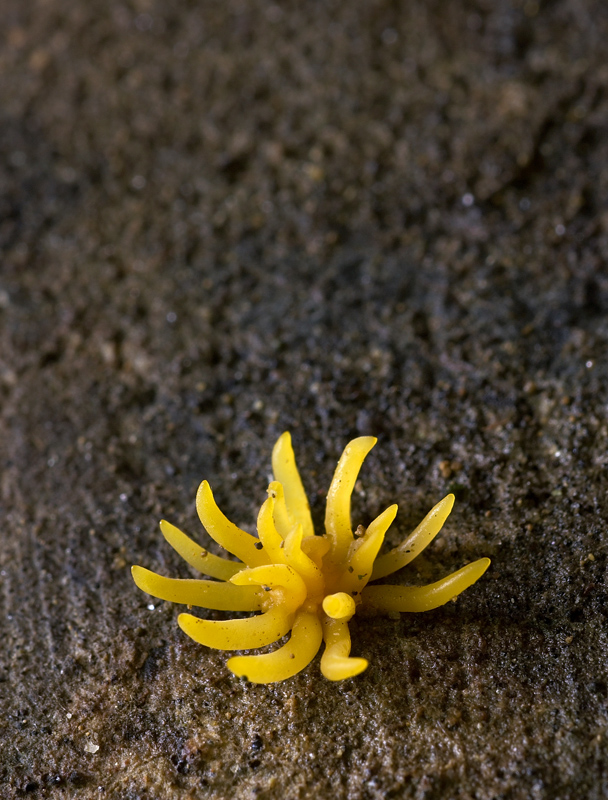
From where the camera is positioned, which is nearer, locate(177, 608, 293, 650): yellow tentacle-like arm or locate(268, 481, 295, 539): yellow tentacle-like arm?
locate(177, 608, 293, 650): yellow tentacle-like arm

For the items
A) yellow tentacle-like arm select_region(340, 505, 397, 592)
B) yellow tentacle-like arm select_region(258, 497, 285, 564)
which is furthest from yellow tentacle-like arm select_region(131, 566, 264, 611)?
yellow tentacle-like arm select_region(340, 505, 397, 592)

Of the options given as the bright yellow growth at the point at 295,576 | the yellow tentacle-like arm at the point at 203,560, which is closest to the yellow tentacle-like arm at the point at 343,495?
the bright yellow growth at the point at 295,576

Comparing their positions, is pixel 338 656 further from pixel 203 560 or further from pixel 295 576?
pixel 203 560

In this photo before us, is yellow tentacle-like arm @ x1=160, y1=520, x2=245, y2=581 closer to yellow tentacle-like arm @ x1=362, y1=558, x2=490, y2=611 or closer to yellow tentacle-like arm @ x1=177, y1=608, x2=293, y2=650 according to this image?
yellow tentacle-like arm @ x1=177, y1=608, x2=293, y2=650

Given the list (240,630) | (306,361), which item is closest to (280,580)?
(240,630)

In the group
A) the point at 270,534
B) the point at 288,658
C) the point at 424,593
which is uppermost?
the point at 270,534

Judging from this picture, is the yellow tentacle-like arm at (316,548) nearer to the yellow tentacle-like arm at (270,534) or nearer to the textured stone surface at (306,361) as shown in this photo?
the yellow tentacle-like arm at (270,534)
